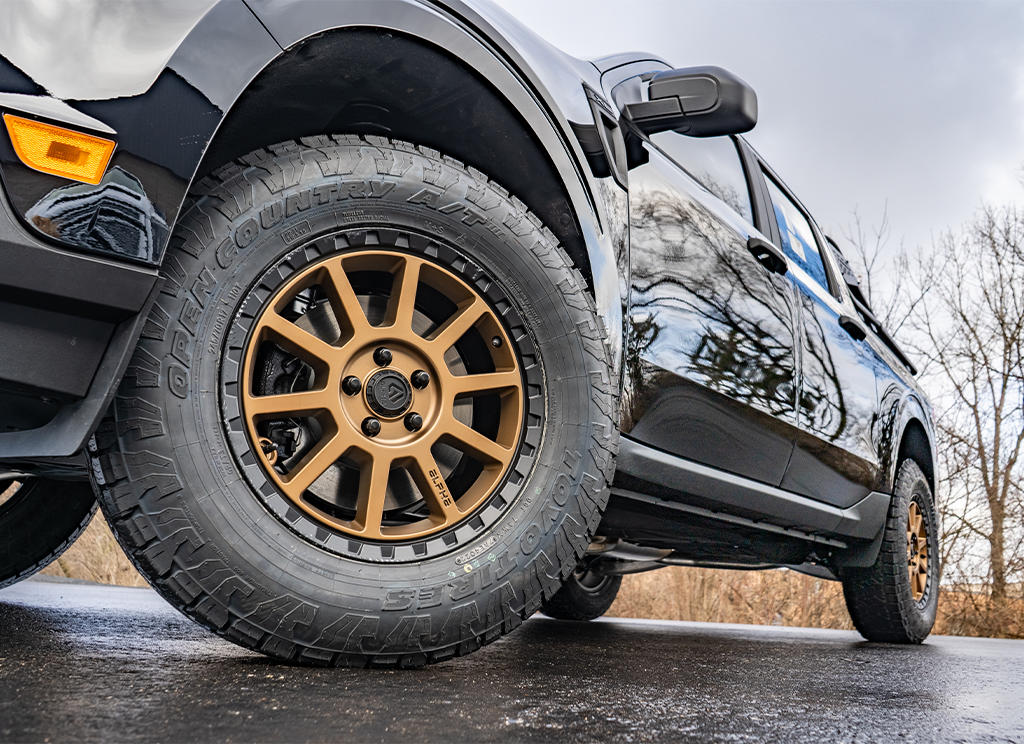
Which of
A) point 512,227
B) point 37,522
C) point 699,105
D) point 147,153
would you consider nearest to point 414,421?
point 512,227

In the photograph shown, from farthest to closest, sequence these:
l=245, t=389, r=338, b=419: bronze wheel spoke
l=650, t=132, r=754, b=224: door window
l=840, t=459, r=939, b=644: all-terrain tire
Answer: l=840, t=459, r=939, b=644: all-terrain tire, l=650, t=132, r=754, b=224: door window, l=245, t=389, r=338, b=419: bronze wheel spoke

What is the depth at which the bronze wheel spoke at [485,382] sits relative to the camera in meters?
1.64

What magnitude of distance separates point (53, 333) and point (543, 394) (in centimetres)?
92

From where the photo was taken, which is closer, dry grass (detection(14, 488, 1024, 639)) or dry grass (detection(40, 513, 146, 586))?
dry grass (detection(40, 513, 146, 586))

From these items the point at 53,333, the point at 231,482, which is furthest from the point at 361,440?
the point at 53,333

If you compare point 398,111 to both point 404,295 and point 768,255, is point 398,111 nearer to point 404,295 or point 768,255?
point 404,295

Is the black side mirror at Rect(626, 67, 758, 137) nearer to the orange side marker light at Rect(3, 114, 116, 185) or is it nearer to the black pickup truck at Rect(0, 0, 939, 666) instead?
the black pickup truck at Rect(0, 0, 939, 666)

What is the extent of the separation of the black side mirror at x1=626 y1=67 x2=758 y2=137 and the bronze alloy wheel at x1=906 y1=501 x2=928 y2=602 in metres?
2.37

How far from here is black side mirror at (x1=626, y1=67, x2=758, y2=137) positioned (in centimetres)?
219

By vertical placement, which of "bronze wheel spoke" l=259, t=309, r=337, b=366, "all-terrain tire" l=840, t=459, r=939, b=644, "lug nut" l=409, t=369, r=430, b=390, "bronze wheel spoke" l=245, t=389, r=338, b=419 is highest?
"bronze wheel spoke" l=259, t=309, r=337, b=366

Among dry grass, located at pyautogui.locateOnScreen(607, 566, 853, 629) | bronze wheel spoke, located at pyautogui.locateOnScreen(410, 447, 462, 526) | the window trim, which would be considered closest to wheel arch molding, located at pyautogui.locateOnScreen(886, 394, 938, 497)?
the window trim

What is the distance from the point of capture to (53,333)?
125 centimetres

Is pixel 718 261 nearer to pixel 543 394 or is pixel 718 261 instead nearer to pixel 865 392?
pixel 543 394

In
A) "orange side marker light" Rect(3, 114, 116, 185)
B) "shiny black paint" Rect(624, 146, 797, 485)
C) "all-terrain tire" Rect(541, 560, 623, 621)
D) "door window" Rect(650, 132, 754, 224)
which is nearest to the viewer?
"orange side marker light" Rect(3, 114, 116, 185)
